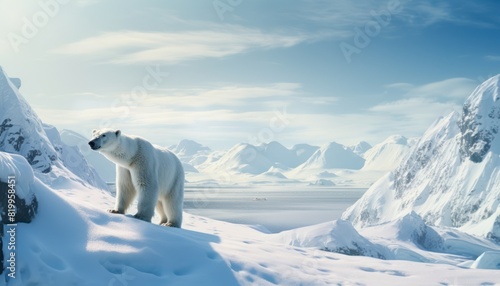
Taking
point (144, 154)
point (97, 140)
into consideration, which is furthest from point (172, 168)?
point (97, 140)

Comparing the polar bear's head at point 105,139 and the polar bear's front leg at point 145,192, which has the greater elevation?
the polar bear's head at point 105,139

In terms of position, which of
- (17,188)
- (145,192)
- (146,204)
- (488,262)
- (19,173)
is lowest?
(488,262)

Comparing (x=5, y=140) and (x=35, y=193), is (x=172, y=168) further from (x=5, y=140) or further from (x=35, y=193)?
(x=5, y=140)

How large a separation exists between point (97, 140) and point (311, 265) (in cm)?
588

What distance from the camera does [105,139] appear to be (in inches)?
442

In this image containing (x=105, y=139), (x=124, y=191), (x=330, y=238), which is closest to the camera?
(x=105, y=139)

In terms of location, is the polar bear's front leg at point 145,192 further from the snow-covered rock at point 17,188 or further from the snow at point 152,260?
the snow-covered rock at point 17,188

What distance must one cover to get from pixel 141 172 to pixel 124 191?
34.0 inches

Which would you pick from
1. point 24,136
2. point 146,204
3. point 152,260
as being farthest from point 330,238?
point 24,136

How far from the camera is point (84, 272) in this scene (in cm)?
846

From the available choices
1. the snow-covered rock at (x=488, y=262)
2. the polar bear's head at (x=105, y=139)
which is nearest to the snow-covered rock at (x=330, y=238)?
the snow-covered rock at (x=488, y=262)

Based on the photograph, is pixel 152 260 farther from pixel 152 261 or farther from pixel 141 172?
pixel 141 172

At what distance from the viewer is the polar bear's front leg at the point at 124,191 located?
12203mm

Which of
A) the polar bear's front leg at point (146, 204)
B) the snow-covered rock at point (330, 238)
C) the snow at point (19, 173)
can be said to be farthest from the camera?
the snow-covered rock at point (330, 238)
